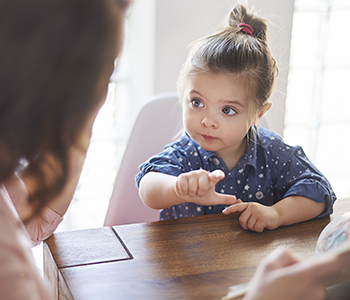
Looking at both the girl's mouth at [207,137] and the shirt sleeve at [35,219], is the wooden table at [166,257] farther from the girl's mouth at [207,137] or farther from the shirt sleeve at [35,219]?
the girl's mouth at [207,137]

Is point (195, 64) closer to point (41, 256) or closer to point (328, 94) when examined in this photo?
point (41, 256)

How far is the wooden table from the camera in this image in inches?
21.4

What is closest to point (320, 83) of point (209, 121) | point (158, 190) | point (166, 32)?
point (166, 32)

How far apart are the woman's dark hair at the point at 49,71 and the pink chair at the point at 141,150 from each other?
0.70 metres

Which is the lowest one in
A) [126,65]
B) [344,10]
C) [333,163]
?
[333,163]

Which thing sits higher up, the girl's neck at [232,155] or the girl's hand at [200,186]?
the girl's hand at [200,186]

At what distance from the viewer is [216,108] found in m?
0.94

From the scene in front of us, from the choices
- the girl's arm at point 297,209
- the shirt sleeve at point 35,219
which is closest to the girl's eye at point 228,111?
the girl's arm at point 297,209

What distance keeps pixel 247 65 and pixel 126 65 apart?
1.11 metres

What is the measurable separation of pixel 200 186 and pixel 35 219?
30 centimetres

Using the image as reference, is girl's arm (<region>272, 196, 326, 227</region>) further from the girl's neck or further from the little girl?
the girl's neck

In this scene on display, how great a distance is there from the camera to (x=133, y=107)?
6.42 feet

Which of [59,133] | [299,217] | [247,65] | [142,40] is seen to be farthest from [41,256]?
[142,40]

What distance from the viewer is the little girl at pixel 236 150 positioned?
83cm
